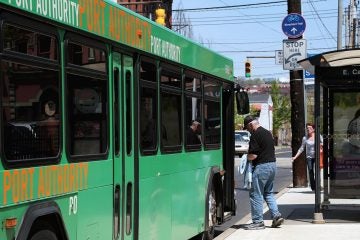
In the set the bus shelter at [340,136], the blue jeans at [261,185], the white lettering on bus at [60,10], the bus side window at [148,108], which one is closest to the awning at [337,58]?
the bus shelter at [340,136]

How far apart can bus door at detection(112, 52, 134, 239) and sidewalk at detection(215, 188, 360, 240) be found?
4065mm

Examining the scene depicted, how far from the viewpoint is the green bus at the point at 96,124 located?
14.6 ft

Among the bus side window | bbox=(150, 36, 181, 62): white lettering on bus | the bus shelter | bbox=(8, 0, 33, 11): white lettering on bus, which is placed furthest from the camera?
the bus shelter

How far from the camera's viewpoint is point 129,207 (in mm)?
→ 6355

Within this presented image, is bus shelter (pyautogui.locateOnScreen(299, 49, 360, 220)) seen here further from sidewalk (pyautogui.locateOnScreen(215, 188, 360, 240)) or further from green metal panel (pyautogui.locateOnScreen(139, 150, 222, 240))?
green metal panel (pyautogui.locateOnScreen(139, 150, 222, 240))

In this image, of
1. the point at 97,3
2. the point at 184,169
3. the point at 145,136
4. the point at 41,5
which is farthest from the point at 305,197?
the point at 41,5

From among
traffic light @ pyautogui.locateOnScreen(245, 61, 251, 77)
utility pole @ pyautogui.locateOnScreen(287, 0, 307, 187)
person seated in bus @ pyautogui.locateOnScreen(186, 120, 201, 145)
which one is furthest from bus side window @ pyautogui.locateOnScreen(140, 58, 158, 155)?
traffic light @ pyautogui.locateOnScreen(245, 61, 251, 77)

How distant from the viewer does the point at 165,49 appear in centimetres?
765

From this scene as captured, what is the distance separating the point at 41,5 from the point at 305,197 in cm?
1229

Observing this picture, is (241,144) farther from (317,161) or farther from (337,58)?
(337,58)

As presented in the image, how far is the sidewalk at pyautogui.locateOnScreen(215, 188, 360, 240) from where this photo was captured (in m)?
10.2

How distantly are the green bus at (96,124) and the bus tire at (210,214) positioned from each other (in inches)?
13.1

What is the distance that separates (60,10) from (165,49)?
2746 millimetres

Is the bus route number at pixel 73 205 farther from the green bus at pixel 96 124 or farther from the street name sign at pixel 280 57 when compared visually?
the street name sign at pixel 280 57
